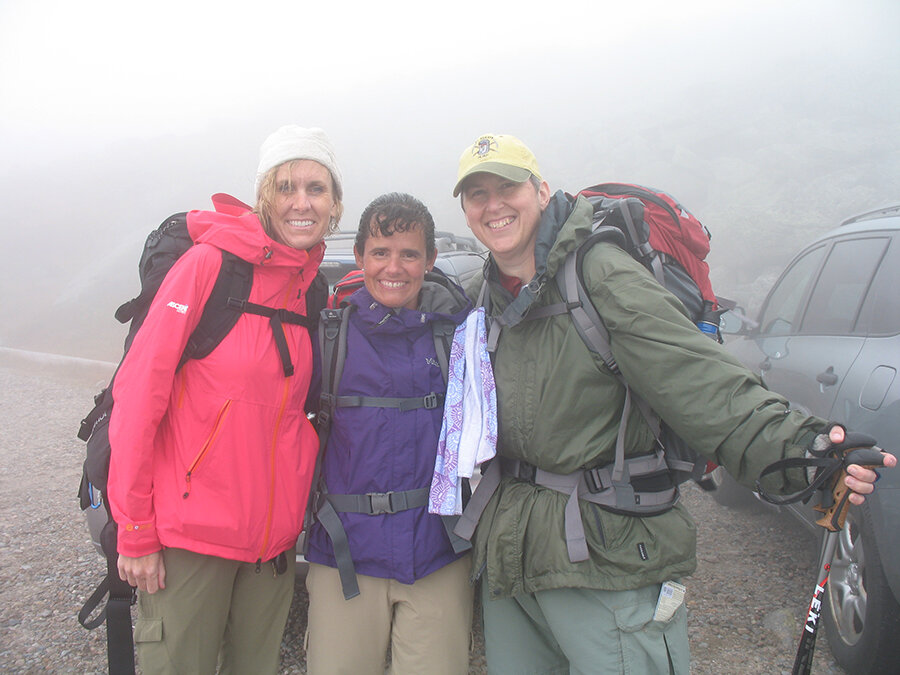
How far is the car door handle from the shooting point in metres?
2.81

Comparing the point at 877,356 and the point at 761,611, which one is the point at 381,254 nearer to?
the point at 877,356

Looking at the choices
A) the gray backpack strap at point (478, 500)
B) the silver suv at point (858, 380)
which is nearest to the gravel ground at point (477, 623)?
the silver suv at point (858, 380)

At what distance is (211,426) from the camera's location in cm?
185

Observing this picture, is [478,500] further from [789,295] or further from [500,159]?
[789,295]

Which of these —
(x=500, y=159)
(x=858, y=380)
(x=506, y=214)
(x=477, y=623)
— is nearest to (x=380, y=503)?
(x=506, y=214)

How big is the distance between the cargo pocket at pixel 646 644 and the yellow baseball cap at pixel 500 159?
1.41 meters

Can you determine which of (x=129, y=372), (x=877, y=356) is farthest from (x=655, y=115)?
(x=129, y=372)

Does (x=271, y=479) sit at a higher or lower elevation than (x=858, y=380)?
lower

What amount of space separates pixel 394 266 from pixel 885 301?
7.52ft

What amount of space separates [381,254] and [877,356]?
2198 mm

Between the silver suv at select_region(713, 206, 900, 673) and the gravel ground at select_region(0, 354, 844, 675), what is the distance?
1.15 feet

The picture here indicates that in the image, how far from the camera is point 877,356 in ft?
8.34

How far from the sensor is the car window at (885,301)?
8.57ft

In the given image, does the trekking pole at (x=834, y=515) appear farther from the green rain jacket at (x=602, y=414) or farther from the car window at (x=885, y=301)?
the car window at (x=885, y=301)
